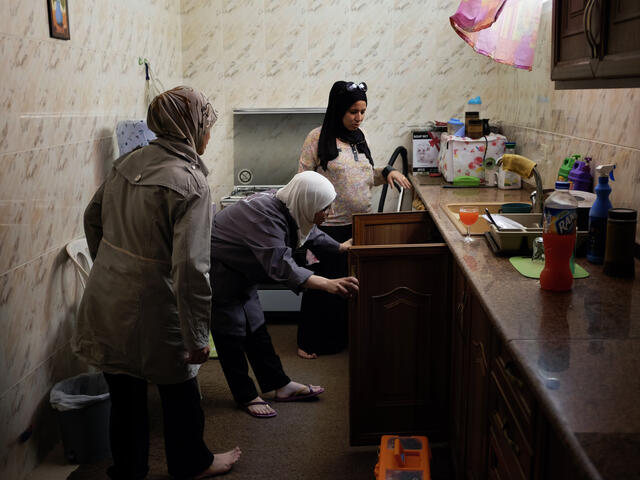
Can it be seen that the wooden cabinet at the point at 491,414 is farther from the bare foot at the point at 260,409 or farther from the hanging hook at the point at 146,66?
the hanging hook at the point at 146,66

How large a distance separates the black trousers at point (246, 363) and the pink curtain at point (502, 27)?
5.79 ft

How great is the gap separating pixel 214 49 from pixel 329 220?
1607 millimetres

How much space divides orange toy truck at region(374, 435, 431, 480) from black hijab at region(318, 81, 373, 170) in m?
1.72

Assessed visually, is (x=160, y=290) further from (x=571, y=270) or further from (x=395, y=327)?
(x=571, y=270)

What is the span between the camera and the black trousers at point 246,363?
121 inches

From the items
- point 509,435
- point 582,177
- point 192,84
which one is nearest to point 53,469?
point 509,435

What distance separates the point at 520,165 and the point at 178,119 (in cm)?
129

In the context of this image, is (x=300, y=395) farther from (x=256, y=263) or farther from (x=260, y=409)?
(x=256, y=263)

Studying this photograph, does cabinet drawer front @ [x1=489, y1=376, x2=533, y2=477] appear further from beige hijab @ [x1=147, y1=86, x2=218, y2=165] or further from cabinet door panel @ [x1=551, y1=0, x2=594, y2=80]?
beige hijab @ [x1=147, y1=86, x2=218, y2=165]

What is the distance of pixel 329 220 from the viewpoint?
3818 millimetres

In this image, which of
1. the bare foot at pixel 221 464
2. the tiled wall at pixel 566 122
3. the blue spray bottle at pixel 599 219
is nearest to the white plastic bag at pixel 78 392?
the bare foot at pixel 221 464

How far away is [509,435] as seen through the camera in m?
1.68

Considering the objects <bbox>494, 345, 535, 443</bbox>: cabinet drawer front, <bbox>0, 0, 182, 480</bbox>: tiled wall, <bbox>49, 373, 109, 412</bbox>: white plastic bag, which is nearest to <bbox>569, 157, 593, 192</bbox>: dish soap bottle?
<bbox>494, 345, 535, 443</bbox>: cabinet drawer front

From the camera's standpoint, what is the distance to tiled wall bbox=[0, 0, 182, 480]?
2.53 m
